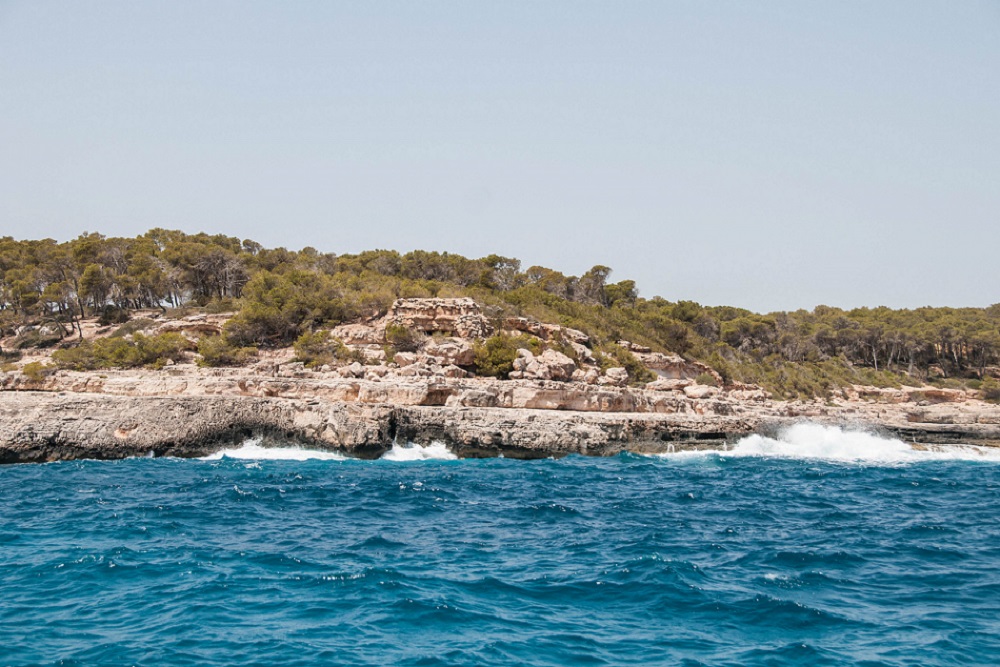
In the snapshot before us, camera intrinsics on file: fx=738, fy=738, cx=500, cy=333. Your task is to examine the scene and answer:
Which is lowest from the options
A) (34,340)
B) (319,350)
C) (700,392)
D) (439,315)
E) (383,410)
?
(700,392)

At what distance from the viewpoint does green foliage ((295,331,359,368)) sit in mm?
37956

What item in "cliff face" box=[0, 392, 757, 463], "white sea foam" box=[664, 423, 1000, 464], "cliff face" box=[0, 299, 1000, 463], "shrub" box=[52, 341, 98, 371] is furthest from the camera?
"shrub" box=[52, 341, 98, 371]

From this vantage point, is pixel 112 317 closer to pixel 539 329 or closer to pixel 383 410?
pixel 539 329

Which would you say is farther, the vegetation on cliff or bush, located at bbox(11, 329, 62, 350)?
bush, located at bbox(11, 329, 62, 350)

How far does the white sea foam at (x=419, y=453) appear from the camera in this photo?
27.2m

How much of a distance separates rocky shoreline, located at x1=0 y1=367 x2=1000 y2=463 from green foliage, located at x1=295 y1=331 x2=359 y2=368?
10.6ft

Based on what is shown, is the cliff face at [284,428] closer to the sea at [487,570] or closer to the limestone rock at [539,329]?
the sea at [487,570]

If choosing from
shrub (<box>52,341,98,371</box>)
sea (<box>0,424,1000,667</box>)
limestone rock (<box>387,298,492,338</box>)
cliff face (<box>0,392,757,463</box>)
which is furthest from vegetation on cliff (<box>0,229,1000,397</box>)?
sea (<box>0,424,1000,667</box>)

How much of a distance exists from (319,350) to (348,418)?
498 inches

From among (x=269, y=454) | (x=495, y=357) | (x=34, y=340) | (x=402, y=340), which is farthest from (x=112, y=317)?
(x=269, y=454)

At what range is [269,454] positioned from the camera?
2673 cm

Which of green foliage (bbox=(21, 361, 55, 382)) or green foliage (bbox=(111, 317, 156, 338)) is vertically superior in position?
green foliage (bbox=(111, 317, 156, 338))

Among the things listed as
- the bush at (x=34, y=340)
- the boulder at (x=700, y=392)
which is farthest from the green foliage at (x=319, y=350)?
the boulder at (x=700, y=392)

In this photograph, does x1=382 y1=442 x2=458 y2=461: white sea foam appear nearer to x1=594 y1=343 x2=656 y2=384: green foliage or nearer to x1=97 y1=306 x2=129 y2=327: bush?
x1=594 y1=343 x2=656 y2=384: green foliage
